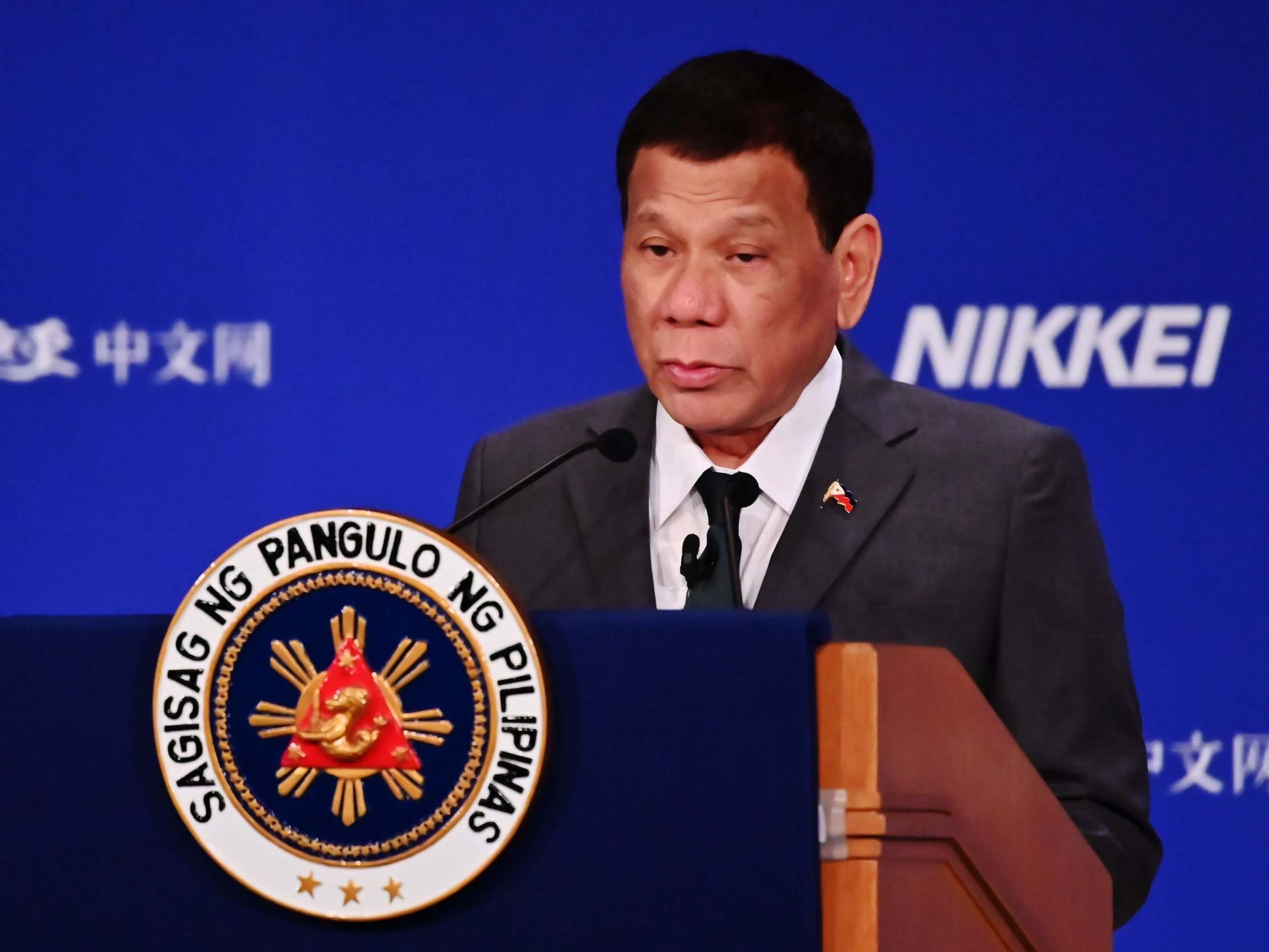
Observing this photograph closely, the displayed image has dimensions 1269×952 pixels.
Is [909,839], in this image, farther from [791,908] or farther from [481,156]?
[481,156]

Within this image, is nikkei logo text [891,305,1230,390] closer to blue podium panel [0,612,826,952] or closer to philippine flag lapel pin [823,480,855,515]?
philippine flag lapel pin [823,480,855,515]

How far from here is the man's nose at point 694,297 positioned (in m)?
1.68

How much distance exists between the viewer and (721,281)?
169cm

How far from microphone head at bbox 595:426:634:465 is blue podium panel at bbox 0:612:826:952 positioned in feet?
1.48

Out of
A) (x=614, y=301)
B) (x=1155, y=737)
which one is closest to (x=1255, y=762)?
(x=1155, y=737)

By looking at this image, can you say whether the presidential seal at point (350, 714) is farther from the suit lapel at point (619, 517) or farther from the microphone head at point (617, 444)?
the suit lapel at point (619, 517)

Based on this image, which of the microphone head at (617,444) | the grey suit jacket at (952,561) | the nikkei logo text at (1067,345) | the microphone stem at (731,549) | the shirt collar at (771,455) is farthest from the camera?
the nikkei logo text at (1067,345)

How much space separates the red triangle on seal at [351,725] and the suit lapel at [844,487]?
636 mm

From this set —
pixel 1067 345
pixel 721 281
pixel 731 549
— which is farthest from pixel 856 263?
pixel 1067 345

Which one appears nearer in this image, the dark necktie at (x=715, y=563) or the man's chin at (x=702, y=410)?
the dark necktie at (x=715, y=563)

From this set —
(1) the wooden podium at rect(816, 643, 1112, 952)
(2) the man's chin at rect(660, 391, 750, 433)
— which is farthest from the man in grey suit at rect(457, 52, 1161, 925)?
(1) the wooden podium at rect(816, 643, 1112, 952)

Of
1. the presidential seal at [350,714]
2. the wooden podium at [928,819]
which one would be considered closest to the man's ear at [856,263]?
the wooden podium at [928,819]

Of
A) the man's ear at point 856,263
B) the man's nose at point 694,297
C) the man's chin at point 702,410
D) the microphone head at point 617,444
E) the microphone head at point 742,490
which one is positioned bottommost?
the microphone head at point 742,490

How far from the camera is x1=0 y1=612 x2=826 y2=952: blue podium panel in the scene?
1.03 m
